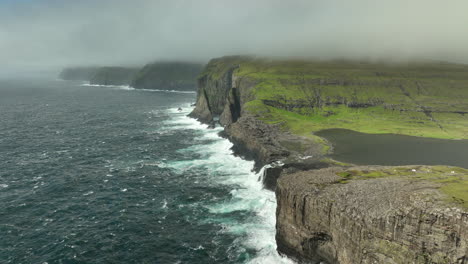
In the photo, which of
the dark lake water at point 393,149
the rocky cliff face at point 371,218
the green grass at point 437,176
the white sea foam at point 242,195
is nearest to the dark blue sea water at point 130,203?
the white sea foam at point 242,195

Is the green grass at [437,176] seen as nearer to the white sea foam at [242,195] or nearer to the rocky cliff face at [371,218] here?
the rocky cliff face at [371,218]

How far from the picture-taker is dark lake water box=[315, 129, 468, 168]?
10062 centimetres

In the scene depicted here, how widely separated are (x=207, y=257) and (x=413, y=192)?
38.0m

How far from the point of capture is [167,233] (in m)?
65.7

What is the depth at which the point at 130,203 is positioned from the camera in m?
79.1

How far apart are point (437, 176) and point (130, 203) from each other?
70626mm

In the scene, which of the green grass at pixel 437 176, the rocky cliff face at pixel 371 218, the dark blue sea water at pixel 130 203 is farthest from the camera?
the dark blue sea water at pixel 130 203

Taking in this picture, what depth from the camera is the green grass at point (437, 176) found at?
41956mm

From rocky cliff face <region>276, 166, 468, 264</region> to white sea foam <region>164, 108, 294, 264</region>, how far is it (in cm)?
478

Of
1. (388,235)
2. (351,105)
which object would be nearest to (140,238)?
(388,235)

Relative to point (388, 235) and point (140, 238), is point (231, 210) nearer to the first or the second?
point (140, 238)

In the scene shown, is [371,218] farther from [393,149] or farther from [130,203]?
[393,149]

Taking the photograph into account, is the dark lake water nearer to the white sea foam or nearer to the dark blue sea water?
the white sea foam

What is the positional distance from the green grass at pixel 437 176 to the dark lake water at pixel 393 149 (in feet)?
107
